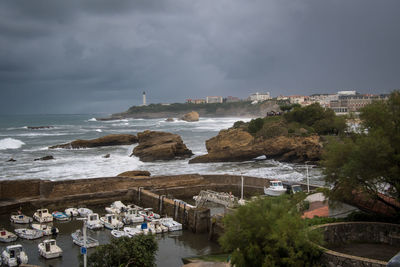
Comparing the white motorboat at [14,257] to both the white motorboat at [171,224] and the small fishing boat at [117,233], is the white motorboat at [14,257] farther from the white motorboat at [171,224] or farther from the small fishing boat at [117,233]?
the white motorboat at [171,224]

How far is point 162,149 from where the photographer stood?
58.2 metres

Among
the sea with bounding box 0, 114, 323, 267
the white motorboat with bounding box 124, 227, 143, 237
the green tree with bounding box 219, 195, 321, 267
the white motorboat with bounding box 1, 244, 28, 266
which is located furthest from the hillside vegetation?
the green tree with bounding box 219, 195, 321, 267

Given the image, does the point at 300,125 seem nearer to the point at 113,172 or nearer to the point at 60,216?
the point at 113,172

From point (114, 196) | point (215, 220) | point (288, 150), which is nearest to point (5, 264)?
point (215, 220)

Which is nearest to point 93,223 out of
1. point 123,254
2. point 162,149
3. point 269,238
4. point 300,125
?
point 123,254

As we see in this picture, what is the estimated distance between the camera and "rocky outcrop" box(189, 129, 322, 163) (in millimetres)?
53938

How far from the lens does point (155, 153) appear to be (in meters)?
58.0

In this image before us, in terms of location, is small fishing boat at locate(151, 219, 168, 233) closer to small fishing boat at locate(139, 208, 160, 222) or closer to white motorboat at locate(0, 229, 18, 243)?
small fishing boat at locate(139, 208, 160, 222)

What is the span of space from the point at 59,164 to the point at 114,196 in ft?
82.2

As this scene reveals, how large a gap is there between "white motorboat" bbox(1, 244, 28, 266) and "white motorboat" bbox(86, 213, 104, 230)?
5.85m

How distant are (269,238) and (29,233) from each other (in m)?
16.5

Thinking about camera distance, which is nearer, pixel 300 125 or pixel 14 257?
pixel 14 257

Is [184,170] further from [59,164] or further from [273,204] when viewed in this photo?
[273,204]

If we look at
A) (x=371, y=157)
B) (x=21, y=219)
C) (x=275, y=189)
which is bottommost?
(x=21, y=219)
